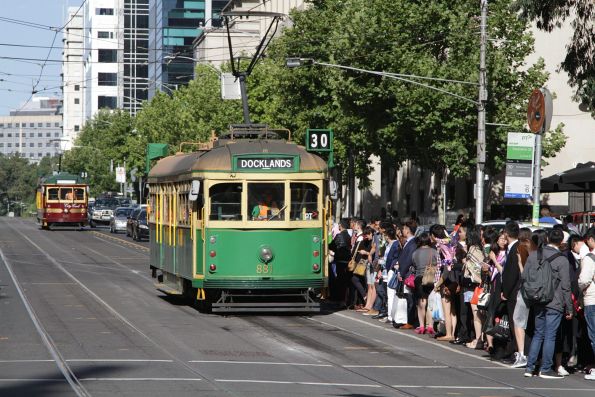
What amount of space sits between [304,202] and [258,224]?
945 mm

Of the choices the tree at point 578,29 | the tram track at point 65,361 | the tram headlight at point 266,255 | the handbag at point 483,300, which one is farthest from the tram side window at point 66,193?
the handbag at point 483,300

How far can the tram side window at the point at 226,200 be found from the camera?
24266mm

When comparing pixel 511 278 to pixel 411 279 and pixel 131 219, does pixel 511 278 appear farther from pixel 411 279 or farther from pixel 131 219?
pixel 131 219

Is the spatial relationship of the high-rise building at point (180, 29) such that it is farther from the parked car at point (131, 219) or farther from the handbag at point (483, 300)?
the handbag at point (483, 300)

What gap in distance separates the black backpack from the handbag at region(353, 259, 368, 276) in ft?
31.2

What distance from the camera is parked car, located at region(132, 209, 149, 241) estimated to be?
211ft

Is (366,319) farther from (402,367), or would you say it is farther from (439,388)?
(439,388)

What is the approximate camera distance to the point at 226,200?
79.8 ft

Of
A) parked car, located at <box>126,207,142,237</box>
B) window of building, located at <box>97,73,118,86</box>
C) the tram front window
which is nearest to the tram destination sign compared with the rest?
the tram front window

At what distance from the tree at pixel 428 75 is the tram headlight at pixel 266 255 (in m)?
18.0

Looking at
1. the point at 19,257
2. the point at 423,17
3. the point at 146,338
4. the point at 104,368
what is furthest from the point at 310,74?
the point at 104,368

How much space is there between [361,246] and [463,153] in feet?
55.2

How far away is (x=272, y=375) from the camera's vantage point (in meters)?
15.5

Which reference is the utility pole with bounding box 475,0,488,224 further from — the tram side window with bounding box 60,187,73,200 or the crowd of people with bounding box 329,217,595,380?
the tram side window with bounding box 60,187,73,200
